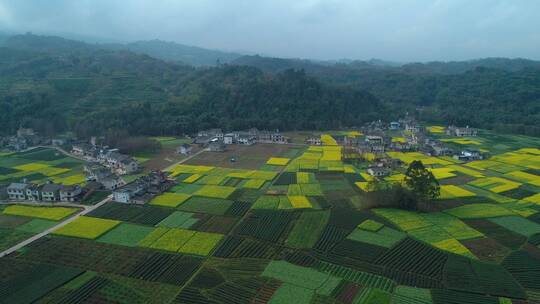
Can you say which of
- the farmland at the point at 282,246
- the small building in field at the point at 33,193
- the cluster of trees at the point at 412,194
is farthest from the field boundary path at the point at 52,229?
the cluster of trees at the point at 412,194

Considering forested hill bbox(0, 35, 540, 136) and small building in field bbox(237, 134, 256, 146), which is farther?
forested hill bbox(0, 35, 540, 136)

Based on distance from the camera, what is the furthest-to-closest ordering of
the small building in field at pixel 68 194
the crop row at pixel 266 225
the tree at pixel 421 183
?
1. the small building in field at pixel 68 194
2. the tree at pixel 421 183
3. the crop row at pixel 266 225

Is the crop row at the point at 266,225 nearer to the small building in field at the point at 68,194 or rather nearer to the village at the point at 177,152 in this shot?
the village at the point at 177,152

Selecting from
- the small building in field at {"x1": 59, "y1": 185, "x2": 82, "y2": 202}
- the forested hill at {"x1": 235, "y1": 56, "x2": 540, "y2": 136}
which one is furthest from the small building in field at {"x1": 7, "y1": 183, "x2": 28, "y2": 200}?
the forested hill at {"x1": 235, "y1": 56, "x2": 540, "y2": 136}

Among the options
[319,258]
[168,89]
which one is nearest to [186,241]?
[319,258]

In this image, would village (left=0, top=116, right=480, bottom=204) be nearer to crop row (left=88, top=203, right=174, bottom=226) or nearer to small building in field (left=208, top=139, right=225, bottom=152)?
small building in field (left=208, top=139, right=225, bottom=152)

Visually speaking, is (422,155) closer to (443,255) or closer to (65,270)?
(443,255)
